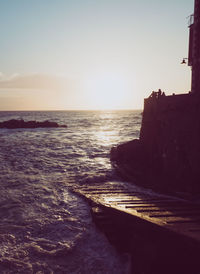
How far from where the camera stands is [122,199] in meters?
7.98

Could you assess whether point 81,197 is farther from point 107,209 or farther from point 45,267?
point 45,267

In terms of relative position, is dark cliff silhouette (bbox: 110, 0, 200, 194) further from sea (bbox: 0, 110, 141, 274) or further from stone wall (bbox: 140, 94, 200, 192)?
sea (bbox: 0, 110, 141, 274)

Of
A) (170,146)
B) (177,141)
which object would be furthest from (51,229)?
(170,146)

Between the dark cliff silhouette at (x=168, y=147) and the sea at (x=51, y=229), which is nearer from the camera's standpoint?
the sea at (x=51, y=229)

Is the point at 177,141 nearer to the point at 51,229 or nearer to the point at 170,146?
the point at 170,146

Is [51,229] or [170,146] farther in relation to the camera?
[170,146]

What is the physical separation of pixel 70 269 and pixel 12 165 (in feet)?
37.2

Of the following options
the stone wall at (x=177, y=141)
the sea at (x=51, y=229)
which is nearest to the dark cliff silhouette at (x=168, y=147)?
the stone wall at (x=177, y=141)

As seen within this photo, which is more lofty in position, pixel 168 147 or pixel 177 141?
pixel 177 141

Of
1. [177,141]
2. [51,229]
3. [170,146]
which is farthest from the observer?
[170,146]

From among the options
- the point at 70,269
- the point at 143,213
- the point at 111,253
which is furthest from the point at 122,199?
the point at 70,269

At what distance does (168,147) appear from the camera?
35.4 feet

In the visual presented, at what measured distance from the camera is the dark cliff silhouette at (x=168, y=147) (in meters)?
9.20

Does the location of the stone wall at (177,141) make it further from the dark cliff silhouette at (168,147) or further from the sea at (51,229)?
the sea at (51,229)
